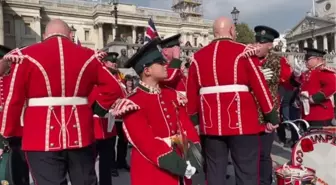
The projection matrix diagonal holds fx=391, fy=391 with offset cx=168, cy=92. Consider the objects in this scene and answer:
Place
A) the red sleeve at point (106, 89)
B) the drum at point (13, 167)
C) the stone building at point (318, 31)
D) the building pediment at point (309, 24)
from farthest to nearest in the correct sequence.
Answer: the building pediment at point (309, 24), the stone building at point (318, 31), the drum at point (13, 167), the red sleeve at point (106, 89)

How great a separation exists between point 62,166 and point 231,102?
1747mm

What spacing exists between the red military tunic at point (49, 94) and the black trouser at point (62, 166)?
8cm

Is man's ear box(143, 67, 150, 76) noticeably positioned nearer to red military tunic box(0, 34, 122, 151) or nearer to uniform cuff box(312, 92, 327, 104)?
red military tunic box(0, 34, 122, 151)

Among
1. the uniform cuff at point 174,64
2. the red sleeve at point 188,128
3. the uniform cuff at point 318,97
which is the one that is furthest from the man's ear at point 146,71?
the uniform cuff at point 318,97

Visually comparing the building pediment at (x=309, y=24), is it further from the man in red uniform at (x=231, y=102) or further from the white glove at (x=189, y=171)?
the white glove at (x=189, y=171)

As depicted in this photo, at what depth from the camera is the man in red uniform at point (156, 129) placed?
2.99 m

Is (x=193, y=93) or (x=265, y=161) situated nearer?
(x=193, y=93)

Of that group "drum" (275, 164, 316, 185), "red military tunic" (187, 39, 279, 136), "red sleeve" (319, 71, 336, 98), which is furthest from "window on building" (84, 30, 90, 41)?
"drum" (275, 164, 316, 185)

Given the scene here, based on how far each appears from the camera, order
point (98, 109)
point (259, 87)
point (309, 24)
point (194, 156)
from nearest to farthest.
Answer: point (194, 156) < point (98, 109) < point (259, 87) < point (309, 24)

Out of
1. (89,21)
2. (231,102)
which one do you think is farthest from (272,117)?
(89,21)

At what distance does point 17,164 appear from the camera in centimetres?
485

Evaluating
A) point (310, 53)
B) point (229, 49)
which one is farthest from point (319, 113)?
point (229, 49)

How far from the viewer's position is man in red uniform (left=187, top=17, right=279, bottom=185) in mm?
3949

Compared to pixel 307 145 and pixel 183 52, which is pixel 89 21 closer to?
pixel 183 52
